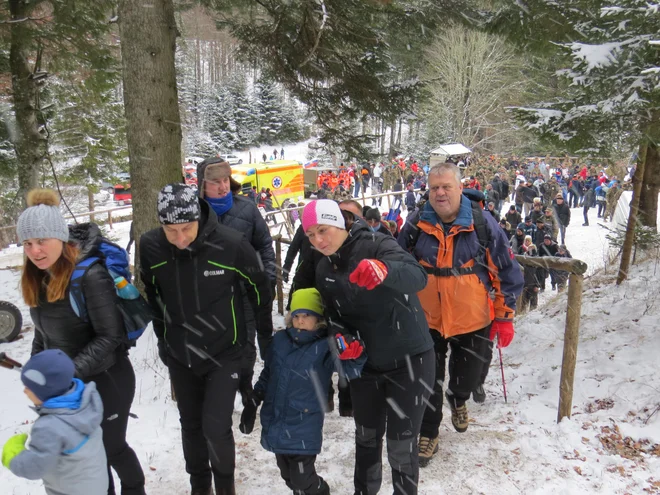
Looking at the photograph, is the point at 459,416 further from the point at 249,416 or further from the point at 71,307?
the point at 71,307

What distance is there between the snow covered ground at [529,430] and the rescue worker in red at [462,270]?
0.72 m

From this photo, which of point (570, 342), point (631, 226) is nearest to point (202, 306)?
point (570, 342)

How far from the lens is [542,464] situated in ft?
11.8

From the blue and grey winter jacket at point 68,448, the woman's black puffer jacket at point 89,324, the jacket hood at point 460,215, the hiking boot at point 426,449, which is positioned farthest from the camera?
the hiking boot at point 426,449

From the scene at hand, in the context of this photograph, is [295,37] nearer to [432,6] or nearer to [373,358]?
[432,6]

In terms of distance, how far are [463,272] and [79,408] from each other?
2.40 metres

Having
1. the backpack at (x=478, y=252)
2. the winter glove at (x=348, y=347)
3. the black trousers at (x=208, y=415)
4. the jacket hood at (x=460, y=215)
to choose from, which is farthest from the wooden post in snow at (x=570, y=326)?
the black trousers at (x=208, y=415)

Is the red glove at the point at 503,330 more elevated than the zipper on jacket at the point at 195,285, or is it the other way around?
the zipper on jacket at the point at 195,285

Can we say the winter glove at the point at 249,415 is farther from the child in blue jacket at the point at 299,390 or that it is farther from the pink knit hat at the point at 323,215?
the pink knit hat at the point at 323,215

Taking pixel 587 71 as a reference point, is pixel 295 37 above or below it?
above

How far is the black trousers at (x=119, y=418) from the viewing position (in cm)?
268

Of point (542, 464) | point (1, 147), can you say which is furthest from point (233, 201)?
point (1, 147)

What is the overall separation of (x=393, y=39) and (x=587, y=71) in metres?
3.39

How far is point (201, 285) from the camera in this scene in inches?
114
